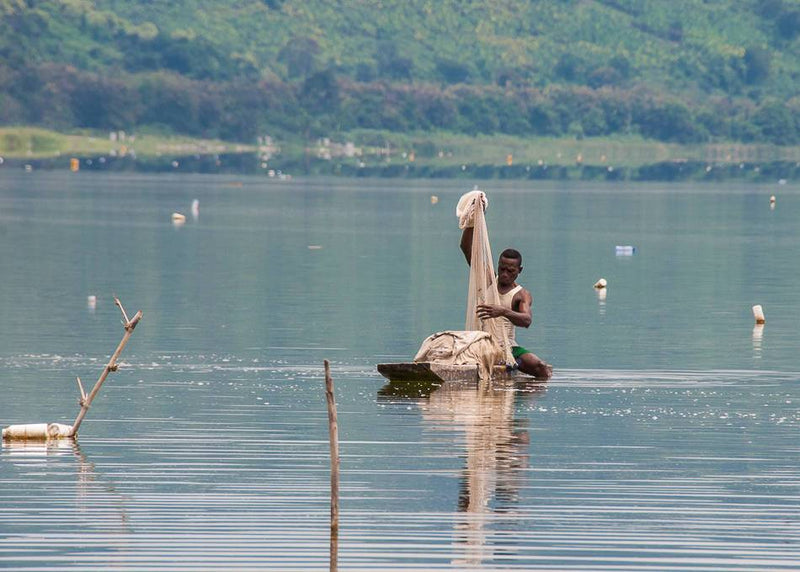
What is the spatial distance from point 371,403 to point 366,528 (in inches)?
285

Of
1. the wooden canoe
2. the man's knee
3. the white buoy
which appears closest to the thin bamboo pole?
the white buoy

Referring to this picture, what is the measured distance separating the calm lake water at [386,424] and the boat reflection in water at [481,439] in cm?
5

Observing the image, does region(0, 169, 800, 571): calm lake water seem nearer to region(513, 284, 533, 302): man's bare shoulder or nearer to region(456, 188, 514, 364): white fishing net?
region(456, 188, 514, 364): white fishing net

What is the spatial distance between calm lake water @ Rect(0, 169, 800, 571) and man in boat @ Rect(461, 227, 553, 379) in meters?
0.53

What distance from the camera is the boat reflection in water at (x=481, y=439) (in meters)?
16.1

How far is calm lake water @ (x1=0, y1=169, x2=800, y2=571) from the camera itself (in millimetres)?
15656

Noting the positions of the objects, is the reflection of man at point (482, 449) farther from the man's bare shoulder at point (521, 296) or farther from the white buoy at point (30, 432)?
the white buoy at point (30, 432)

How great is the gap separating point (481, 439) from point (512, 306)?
4615mm

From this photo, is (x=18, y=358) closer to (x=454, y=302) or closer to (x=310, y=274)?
(x=454, y=302)

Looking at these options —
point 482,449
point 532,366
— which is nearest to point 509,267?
point 532,366

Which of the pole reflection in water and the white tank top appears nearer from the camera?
the pole reflection in water

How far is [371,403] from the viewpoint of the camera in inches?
918

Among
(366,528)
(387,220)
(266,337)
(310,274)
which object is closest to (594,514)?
(366,528)

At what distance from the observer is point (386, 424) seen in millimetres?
21734
